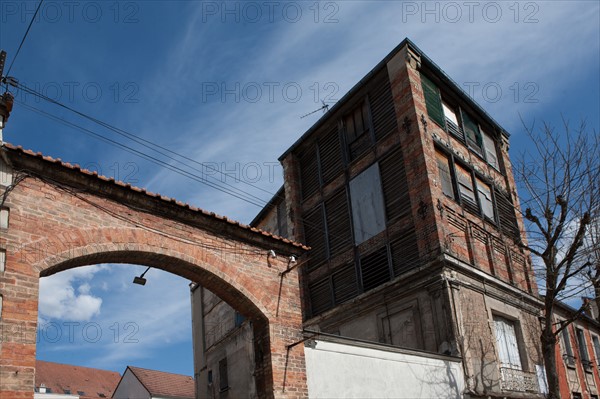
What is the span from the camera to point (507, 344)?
17562 mm

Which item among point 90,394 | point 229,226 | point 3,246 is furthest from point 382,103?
point 90,394

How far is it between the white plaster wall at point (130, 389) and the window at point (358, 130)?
24.1 metres

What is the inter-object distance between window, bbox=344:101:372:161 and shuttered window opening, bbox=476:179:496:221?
174 inches

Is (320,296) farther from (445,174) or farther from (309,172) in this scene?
(445,174)

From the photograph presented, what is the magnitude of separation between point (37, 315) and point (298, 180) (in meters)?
15.6

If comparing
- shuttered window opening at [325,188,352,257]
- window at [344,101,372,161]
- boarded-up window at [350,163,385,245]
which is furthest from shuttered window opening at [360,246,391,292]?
window at [344,101,372,161]

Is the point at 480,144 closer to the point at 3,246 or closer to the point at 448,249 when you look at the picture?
the point at 448,249

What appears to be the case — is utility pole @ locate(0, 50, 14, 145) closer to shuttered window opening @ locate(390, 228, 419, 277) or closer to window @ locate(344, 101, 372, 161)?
shuttered window opening @ locate(390, 228, 419, 277)


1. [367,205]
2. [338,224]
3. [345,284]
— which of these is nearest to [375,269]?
[345,284]

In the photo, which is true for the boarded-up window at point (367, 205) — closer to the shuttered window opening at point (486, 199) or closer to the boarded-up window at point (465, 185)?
the boarded-up window at point (465, 185)

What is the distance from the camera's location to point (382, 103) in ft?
65.8

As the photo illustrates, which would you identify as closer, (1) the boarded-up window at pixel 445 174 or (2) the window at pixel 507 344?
(2) the window at pixel 507 344

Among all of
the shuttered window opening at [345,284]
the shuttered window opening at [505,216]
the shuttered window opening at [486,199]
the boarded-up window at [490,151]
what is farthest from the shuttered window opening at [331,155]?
the shuttered window opening at [505,216]

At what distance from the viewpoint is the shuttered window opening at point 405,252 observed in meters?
17.3
